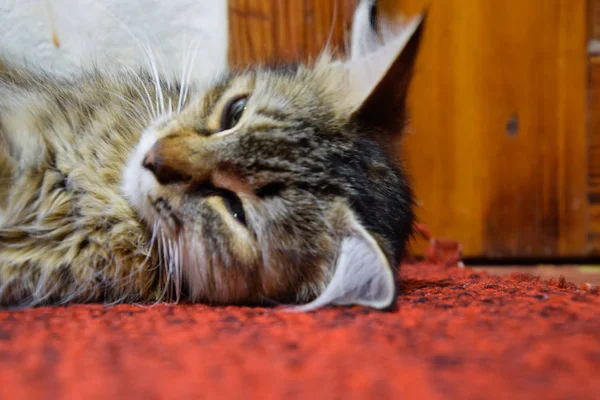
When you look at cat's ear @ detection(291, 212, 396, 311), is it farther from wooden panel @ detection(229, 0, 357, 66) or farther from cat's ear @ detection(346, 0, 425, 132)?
wooden panel @ detection(229, 0, 357, 66)

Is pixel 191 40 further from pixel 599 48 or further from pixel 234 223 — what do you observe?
pixel 599 48

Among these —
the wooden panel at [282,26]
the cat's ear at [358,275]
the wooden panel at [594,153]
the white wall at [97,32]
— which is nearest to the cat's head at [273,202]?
the cat's ear at [358,275]

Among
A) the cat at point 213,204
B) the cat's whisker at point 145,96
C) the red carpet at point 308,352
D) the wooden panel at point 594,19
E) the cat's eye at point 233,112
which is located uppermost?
the wooden panel at point 594,19

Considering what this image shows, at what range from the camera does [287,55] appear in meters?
1.76

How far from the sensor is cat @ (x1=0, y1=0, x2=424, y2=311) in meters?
0.91

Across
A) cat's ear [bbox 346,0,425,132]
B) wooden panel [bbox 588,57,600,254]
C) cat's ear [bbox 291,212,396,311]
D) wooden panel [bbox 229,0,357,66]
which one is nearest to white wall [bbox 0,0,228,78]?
wooden panel [bbox 229,0,357,66]

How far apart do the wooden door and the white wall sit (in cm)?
44

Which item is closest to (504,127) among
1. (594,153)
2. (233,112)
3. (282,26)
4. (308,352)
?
(594,153)

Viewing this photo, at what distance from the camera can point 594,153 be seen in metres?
A: 1.91

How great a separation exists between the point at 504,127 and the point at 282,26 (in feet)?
3.09

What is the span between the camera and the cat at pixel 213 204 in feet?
2.97

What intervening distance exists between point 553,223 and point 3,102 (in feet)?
6.19

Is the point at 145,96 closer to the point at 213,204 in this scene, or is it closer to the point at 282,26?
the point at 213,204

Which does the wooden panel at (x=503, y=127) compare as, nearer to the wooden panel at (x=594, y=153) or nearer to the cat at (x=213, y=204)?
the wooden panel at (x=594, y=153)
